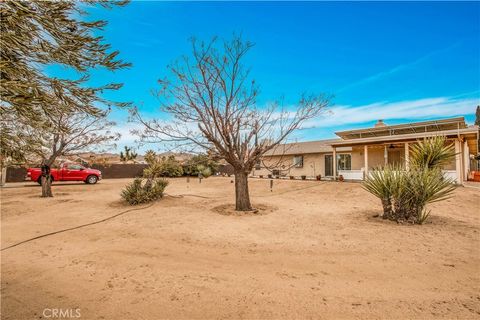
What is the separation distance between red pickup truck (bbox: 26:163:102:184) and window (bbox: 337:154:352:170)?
2226cm

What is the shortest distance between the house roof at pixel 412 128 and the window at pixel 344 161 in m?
1.78

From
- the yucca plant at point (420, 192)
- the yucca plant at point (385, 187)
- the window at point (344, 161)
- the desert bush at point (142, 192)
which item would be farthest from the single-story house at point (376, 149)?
the yucca plant at point (420, 192)

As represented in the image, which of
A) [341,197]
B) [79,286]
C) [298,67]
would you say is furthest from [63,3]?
[298,67]

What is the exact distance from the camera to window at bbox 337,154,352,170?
74.8 ft

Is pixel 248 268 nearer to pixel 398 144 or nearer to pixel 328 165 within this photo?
pixel 398 144

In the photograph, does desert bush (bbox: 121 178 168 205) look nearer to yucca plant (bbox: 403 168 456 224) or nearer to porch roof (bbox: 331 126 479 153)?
yucca plant (bbox: 403 168 456 224)

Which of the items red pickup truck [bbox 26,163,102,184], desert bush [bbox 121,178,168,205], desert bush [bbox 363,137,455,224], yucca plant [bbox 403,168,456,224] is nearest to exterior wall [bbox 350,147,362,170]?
desert bush [bbox 363,137,455,224]

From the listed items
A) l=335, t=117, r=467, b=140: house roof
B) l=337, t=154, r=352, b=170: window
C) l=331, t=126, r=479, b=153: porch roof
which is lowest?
l=337, t=154, r=352, b=170: window

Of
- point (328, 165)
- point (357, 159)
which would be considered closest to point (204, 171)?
point (328, 165)

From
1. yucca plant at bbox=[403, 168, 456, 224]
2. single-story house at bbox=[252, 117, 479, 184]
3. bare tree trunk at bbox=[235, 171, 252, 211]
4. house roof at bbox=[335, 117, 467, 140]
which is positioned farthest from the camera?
house roof at bbox=[335, 117, 467, 140]

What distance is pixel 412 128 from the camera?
63.5 ft

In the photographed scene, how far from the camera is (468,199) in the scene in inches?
422

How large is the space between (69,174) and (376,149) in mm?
26174

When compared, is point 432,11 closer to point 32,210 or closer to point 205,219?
point 205,219
